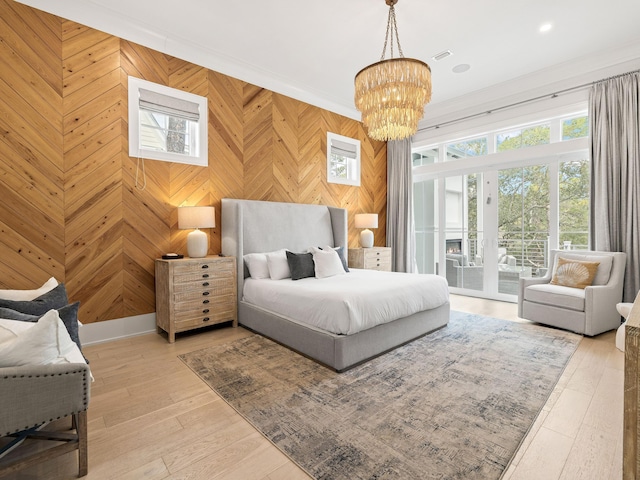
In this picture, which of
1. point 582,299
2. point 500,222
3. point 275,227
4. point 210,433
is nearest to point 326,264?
point 275,227

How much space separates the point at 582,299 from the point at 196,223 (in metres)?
4.23

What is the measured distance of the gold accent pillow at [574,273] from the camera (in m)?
3.56

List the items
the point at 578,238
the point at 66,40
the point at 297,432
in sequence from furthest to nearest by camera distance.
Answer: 1. the point at 578,238
2. the point at 66,40
3. the point at 297,432

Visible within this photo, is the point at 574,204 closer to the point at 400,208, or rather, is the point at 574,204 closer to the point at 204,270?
the point at 400,208

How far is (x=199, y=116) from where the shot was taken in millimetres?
3861

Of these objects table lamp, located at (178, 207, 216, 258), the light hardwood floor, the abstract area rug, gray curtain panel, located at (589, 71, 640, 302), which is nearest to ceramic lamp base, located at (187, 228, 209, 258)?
table lamp, located at (178, 207, 216, 258)

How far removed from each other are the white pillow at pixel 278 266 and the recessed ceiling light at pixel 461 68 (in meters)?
3.44

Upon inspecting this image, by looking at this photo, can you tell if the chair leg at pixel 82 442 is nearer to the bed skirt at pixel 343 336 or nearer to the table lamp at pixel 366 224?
the bed skirt at pixel 343 336

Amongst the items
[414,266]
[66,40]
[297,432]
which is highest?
[66,40]

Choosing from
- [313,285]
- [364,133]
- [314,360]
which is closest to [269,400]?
[314,360]

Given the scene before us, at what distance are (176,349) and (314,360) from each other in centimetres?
140

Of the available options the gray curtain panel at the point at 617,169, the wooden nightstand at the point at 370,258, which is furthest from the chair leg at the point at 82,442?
the gray curtain panel at the point at 617,169

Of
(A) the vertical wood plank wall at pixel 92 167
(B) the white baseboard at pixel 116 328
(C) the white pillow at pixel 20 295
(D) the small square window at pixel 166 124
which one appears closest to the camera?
(C) the white pillow at pixel 20 295

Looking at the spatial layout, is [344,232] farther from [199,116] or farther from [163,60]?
[163,60]
